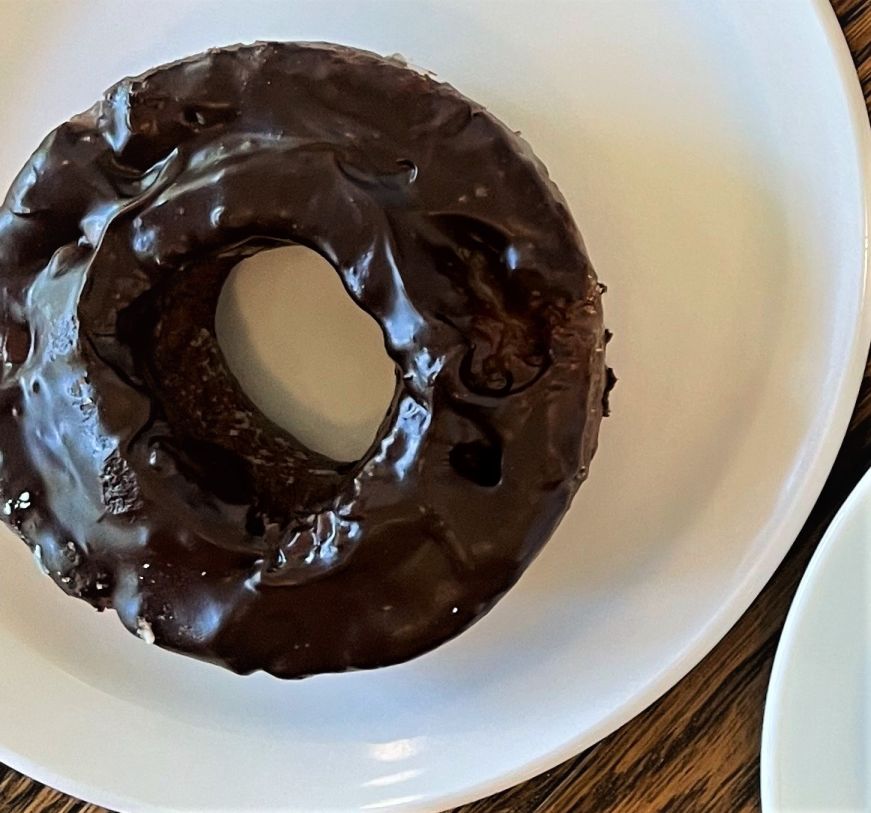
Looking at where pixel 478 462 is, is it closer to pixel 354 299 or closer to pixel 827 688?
pixel 354 299

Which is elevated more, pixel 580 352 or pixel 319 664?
pixel 580 352

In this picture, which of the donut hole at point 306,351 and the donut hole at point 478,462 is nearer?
the donut hole at point 478,462

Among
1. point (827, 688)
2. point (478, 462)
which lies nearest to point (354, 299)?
point (478, 462)

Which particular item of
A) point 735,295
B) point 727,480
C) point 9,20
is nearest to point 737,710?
point 727,480

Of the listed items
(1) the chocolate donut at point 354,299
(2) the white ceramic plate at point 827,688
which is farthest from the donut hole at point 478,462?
(2) the white ceramic plate at point 827,688

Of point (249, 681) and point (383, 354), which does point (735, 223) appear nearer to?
point (383, 354)

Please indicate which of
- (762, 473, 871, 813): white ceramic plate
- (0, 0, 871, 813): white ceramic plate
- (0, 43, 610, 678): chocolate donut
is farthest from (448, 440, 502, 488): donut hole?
(762, 473, 871, 813): white ceramic plate

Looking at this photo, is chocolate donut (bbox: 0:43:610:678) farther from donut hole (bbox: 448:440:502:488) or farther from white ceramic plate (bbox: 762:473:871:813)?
white ceramic plate (bbox: 762:473:871:813)

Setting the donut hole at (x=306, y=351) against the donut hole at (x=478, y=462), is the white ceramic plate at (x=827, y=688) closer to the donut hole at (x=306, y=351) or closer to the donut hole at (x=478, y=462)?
the donut hole at (x=478, y=462)
